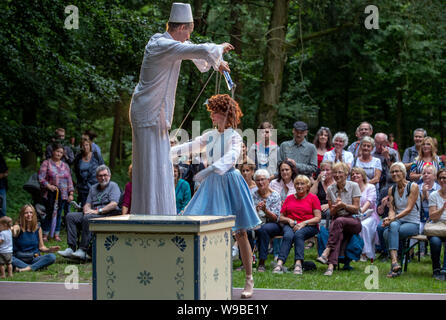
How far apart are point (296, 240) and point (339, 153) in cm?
231

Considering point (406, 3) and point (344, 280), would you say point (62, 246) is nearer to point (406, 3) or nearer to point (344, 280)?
point (344, 280)

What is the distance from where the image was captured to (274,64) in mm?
16125

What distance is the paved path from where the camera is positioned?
6.78 meters

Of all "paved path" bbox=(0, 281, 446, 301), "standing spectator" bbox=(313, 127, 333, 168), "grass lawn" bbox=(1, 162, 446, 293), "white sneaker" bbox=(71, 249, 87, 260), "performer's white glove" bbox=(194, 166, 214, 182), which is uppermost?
"standing spectator" bbox=(313, 127, 333, 168)

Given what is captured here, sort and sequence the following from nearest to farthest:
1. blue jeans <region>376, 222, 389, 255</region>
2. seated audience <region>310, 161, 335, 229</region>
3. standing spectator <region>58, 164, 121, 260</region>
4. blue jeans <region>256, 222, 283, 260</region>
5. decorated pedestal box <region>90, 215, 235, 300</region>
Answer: decorated pedestal box <region>90, 215, 235, 300</region> < blue jeans <region>256, 222, 283, 260</region> < blue jeans <region>376, 222, 389, 255</region> < standing spectator <region>58, 164, 121, 260</region> < seated audience <region>310, 161, 335, 229</region>

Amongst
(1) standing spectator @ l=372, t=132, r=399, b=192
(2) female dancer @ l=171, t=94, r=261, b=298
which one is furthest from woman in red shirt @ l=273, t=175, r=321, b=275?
(2) female dancer @ l=171, t=94, r=261, b=298

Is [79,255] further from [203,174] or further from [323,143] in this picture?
[323,143]

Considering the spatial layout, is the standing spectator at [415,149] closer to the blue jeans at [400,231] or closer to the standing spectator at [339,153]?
the standing spectator at [339,153]

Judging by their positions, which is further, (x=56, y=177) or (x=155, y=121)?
(x=56, y=177)

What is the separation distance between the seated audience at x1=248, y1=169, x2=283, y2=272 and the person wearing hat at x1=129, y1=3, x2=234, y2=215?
13.2 feet

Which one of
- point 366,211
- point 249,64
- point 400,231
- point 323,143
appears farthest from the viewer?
point 249,64

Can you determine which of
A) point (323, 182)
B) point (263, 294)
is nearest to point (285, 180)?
point (323, 182)

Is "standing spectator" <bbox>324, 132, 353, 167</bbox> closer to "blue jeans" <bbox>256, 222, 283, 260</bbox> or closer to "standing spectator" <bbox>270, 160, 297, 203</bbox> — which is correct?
"standing spectator" <bbox>270, 160, 297, 203</bbox>

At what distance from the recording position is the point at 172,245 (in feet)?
15.1
